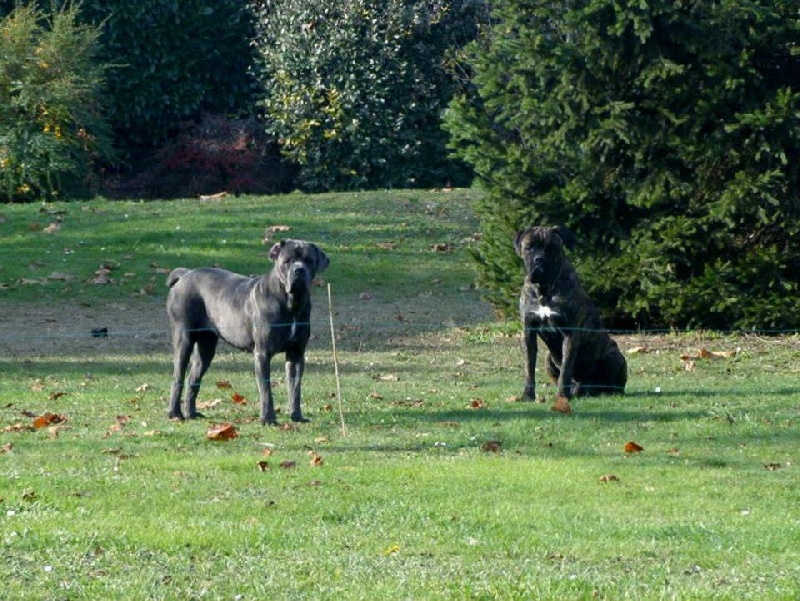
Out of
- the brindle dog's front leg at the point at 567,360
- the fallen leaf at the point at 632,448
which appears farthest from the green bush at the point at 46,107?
the fallen leaf at the point at 632,448

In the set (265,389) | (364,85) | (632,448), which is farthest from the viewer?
(364,85)

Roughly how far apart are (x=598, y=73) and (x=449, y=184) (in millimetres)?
15740


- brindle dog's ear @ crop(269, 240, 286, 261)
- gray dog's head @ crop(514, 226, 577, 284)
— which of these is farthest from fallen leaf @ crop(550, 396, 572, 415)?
brindle dog's ear @ crop(269, 240, 286, 261)

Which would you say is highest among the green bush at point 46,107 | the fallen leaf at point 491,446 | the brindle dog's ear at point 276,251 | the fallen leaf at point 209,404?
the green bush at point 46,107

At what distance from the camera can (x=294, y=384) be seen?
44.4ft

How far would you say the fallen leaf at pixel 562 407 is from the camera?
14.1 meters

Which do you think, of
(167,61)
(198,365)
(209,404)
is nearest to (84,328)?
(209,404)

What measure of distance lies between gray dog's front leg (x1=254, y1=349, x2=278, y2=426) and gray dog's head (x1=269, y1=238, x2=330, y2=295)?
2.14ft

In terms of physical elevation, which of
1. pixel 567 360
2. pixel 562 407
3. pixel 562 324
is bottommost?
pixel 562 407

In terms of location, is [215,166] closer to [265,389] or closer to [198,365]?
[198,365]

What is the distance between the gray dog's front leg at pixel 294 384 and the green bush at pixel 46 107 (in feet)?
62.4

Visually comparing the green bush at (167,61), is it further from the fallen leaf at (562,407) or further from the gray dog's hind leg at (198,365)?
the fallen leaf at (562,407)

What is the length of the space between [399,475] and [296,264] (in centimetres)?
287

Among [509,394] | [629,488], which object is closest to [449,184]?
[509,394]
